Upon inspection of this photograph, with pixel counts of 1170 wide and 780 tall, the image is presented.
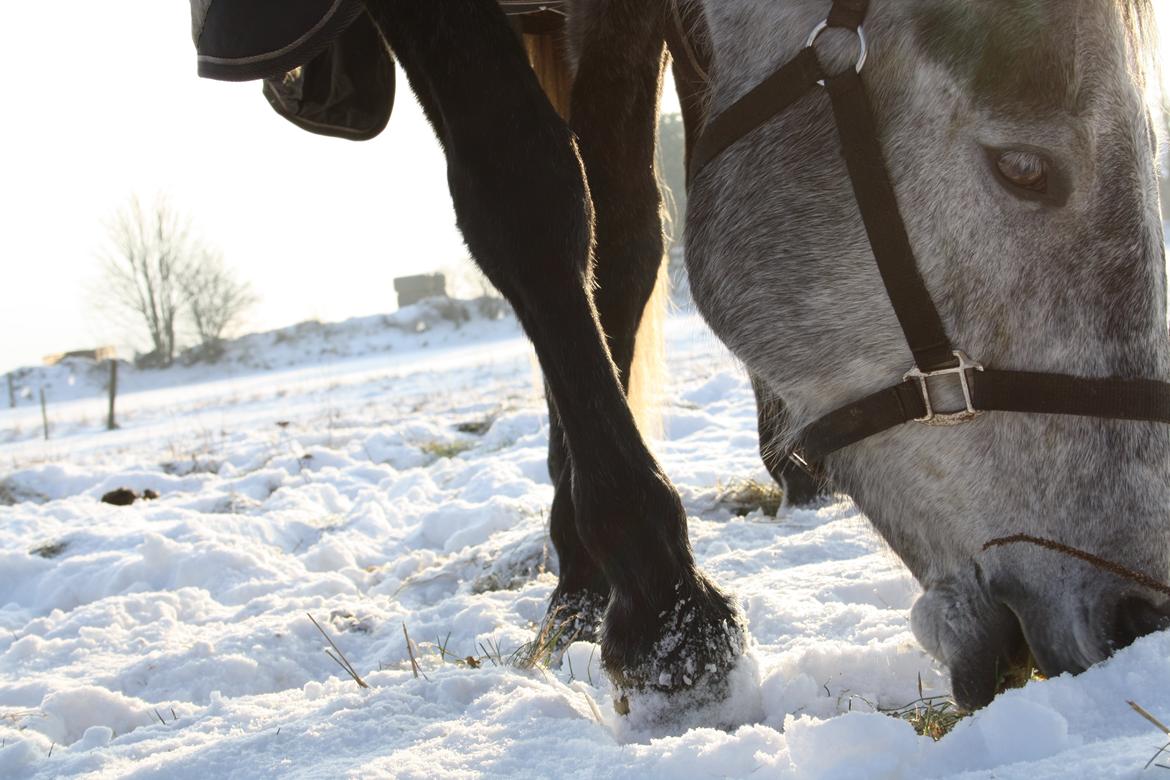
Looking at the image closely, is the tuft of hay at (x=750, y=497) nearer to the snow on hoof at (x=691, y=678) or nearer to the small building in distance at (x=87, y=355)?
the snow on hoof at (x=691, y=678)

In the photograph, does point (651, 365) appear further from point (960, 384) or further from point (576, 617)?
point (960, 384)

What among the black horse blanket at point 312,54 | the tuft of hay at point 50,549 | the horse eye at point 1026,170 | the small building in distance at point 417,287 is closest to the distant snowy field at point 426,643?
the tuft of hay at point 50,549

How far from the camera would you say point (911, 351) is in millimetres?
1394

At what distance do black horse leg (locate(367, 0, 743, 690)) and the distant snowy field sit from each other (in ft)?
1.06

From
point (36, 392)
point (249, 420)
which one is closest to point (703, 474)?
point (249, 420)

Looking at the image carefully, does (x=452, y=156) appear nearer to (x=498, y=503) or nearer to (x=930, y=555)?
(x=930, y=555)

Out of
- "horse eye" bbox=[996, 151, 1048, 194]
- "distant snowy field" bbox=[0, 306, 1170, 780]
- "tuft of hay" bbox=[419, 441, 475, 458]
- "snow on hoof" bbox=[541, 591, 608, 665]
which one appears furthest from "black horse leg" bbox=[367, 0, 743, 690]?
"tuft of hay" bbox=[419, 441, 475, 458]

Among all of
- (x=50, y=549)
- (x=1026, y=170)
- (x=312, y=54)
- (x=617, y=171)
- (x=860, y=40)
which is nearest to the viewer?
(x=1026, y=170)

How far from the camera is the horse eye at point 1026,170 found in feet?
4.28

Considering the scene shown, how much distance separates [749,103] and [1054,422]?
0.75 m

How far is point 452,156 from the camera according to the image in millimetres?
1758

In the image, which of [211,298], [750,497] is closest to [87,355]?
[211,298]

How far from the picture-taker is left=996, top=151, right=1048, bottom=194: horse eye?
1306mm

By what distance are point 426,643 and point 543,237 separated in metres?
1.10
